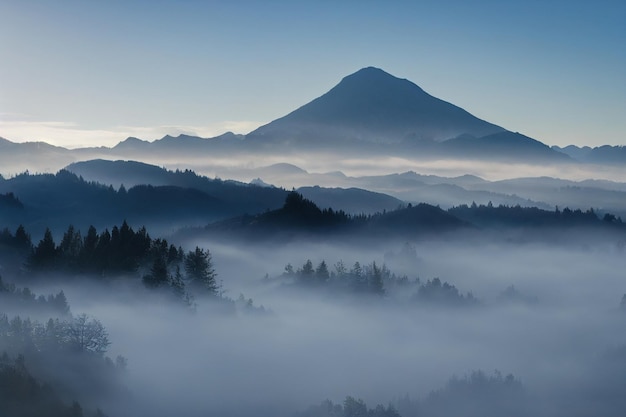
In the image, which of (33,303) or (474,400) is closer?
(33,303)

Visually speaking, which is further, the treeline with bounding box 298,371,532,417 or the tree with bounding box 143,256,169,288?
the treeline with bounding box 298,371,532,417

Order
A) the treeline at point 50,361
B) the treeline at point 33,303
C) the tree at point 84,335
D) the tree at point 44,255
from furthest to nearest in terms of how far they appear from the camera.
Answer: the tree at point 44,255 < the treeline at point 33,303 < the tree at point 84,335 < the treeline at point 50,361

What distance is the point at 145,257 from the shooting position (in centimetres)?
9638

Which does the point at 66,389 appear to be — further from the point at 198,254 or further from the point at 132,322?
the point at 198,254

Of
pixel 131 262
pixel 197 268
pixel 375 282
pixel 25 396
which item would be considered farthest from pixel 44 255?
pixel 375 282

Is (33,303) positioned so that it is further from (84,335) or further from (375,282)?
(375,282)

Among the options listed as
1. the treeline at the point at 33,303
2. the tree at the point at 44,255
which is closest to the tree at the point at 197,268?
the treeline at the point at 33,303

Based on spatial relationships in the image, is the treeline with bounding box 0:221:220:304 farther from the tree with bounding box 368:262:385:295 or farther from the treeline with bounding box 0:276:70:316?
the tree with bounding box 368:262:385:295

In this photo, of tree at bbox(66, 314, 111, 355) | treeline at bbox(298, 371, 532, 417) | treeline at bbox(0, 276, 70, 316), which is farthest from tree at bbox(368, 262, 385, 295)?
tree at bbox(66, 314, 111, 355)

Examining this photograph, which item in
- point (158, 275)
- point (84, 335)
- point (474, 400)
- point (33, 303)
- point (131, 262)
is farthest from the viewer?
point (474, 400)

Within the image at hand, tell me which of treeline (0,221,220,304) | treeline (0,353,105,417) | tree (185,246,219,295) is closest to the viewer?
treeline (0,353,105,417)

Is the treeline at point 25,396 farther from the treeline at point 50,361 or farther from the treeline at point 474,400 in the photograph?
the treeline at point 474,400

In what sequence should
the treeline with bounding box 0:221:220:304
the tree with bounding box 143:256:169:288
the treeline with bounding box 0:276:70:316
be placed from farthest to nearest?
the treeline with bounding box 0:221:220:304 < the tree with bounding box 143:256:169:288 < the treeline with bounding box 0:276:70:316

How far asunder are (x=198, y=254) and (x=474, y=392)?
10326 cm
